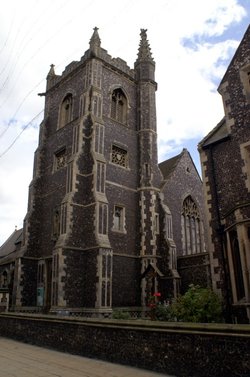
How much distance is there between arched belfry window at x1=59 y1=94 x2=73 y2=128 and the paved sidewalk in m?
18.7

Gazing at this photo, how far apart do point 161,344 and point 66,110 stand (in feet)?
71.1

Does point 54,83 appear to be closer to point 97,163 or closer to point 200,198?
point 97,163

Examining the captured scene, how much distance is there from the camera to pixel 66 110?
82.7ft

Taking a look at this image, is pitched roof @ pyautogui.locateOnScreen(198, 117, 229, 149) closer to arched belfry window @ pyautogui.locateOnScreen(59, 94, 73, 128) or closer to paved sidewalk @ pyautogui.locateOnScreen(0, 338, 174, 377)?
paved sidewalk @ pyautogui.locateOnScreen(0, 338, 174, 377)

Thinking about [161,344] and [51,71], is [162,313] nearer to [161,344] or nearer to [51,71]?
[161,344]

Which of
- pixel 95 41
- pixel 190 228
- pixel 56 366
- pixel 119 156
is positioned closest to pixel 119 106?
pixel 119 156

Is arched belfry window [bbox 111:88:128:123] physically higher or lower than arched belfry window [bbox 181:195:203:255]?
higher

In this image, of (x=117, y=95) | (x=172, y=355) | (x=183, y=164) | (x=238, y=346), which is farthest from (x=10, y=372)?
(x=183, y=164)

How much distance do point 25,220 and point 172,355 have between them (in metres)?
18.3

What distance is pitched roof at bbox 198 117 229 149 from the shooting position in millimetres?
13508

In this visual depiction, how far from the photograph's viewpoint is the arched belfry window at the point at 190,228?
24.8m

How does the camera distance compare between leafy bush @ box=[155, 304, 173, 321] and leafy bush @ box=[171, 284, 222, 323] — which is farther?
leafy bush @ box=[155, 304, 173, 321]

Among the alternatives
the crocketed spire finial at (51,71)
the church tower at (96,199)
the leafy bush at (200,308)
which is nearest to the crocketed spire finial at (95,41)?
the church tower at (96,199)

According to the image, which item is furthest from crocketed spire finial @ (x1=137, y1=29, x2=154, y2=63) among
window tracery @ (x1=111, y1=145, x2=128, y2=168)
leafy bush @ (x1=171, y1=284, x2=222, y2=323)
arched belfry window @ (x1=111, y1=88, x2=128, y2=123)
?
leafy bush @ (x1=171, y1=284, x2=222, y2=323)
